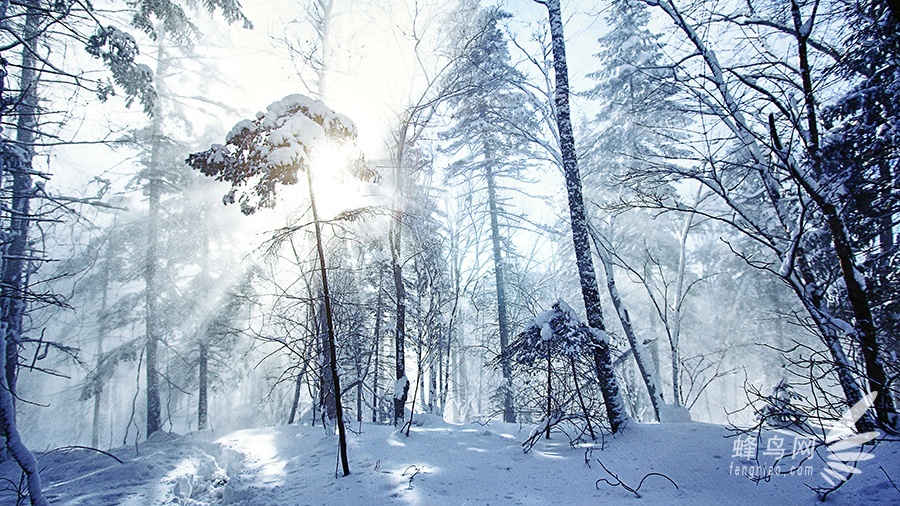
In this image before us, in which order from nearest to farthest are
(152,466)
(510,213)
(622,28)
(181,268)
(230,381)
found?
(152,466) < (622,28) < (510,213) < (181,268) < (230,381)

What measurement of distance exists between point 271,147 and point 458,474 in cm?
542

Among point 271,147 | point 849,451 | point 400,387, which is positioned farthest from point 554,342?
point 271,147

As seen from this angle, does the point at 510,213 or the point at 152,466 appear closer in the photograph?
the point at 152,466

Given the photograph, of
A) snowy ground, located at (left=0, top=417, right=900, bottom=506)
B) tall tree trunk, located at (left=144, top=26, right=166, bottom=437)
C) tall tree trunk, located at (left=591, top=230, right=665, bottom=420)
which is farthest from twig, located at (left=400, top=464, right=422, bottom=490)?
tall tree trunk, located at (left=144, top=26, right=166, bottom=437)

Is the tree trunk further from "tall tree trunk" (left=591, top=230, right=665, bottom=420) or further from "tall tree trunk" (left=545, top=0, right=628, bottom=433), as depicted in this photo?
"tall tree trunk" (left=591, top=230, right=665, bottom=420)

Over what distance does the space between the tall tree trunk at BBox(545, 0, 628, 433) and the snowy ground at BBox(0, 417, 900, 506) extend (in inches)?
23.9

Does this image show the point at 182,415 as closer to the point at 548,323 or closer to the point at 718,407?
the point at 548,323

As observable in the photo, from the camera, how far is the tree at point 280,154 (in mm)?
5281

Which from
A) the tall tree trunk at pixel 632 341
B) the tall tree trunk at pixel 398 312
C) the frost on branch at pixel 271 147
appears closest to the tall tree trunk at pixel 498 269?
the tall tree trunk at pixel 398 312

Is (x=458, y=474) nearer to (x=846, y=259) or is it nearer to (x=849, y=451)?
(x=849, y=451)

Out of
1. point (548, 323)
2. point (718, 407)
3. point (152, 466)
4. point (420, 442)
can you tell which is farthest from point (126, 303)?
point (718, 407)

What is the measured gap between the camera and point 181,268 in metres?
18.7

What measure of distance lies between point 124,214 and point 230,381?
1153cm

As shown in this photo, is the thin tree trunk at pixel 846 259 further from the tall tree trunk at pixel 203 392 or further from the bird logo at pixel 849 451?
the tall tree trunk at pixel 203 392
